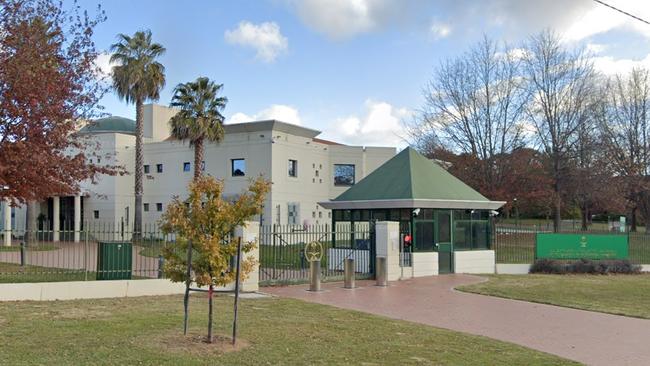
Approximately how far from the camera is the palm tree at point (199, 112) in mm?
37594

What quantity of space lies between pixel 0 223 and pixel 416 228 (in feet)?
108

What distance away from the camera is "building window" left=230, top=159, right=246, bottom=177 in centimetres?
4188

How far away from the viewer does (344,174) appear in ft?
150

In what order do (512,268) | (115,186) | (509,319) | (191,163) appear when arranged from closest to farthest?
(509,319), (512,268), (191,163), (115,186)

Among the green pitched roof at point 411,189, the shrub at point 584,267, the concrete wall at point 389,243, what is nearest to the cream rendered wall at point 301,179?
the green pitched roof at point 411,189

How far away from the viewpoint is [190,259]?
902cm

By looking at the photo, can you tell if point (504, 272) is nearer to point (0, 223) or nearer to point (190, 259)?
point (190, 259)

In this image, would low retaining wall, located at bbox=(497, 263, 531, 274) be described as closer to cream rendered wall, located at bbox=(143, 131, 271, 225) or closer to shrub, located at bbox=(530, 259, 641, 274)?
shrub, located at bbox=(530, 259, 641, 274)

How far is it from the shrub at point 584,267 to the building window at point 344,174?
2116cm

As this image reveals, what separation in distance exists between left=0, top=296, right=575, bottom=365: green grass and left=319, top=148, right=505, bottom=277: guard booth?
9939 mm

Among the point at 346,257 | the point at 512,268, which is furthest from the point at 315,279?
the point at 512,268

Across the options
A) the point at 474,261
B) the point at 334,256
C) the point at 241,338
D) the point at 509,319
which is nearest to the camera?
the point at 241,338

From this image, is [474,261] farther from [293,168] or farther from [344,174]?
[344,174]

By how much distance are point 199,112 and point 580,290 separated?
85.3 ft
